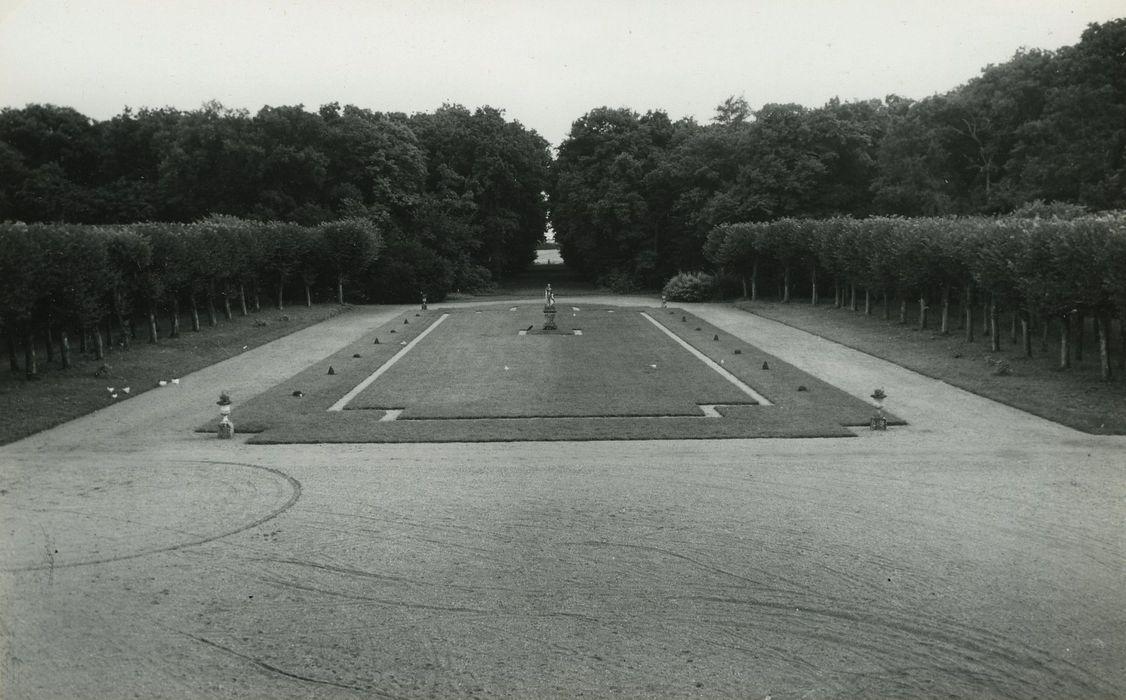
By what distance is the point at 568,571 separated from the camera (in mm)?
11164

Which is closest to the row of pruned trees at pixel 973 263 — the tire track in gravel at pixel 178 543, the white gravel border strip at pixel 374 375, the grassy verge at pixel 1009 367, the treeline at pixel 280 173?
the grassy verge at pixel 1009 367

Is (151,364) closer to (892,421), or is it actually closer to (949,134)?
(892,421)

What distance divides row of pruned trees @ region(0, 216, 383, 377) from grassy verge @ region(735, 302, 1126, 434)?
27705mm

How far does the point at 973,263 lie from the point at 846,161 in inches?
1479

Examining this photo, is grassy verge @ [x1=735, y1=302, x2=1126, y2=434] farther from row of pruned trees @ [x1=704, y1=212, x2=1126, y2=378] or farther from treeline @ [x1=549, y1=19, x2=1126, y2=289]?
treeline @ [x1=549, y1=19, x2=1126, y2=289]

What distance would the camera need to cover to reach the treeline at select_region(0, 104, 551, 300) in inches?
2530

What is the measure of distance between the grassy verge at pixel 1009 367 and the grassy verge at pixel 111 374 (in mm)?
24208

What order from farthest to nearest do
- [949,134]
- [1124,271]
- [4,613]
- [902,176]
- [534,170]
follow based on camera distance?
[534,170] < [902,176] < [949,134] < [1124,271] < [4,613]

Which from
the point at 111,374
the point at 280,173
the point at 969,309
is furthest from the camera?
the point at 280,173

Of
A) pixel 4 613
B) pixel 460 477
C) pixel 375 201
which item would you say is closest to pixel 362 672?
pixel 4 613

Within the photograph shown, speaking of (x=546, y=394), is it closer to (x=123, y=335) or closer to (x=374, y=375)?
(x=374, y=375)

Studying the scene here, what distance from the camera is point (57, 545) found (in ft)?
40.4

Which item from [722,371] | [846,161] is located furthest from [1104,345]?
[846,161]

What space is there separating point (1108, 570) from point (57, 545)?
13.8 metres
